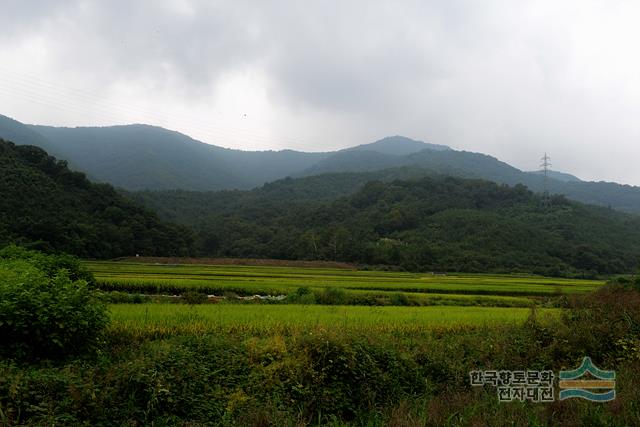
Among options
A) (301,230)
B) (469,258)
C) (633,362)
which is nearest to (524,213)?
(469,258)

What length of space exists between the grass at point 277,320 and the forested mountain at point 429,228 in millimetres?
42178

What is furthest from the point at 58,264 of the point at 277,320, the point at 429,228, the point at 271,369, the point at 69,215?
the point at 429,228

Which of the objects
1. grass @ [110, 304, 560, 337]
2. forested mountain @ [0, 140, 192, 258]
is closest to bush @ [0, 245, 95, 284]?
grass @ [110, 304, 560, 337]

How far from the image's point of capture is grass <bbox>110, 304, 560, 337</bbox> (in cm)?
991

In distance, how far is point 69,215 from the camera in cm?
5019

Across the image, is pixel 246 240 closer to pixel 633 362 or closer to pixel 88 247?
pixel 88 247

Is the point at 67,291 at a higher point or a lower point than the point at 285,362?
higher

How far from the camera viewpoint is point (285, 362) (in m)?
7.18

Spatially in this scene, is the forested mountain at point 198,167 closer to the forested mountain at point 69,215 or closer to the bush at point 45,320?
the forested mountain at point 69,215

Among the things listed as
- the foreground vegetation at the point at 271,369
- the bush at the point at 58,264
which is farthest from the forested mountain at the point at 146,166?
the foreground vegetation at the point at 271,369

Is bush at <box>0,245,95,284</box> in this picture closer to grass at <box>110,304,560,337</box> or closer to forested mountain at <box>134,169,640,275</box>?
grass at <box>110,304,560,337</box>

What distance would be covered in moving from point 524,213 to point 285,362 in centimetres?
8244

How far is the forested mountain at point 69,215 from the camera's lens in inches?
1653

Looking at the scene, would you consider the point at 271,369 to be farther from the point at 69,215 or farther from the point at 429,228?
the point at 429,228
